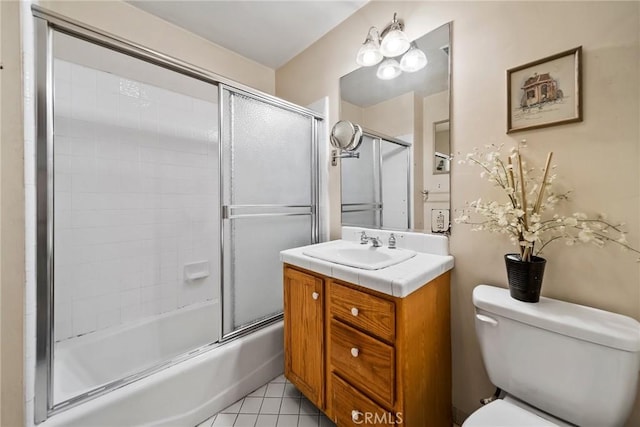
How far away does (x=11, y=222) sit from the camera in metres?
0.84

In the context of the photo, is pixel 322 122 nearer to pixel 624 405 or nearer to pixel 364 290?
pixel 364 290

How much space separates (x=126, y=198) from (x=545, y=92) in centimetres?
233

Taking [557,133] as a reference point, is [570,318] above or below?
below

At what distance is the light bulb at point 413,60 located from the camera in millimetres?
1358

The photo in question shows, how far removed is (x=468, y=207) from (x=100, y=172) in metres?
2.15

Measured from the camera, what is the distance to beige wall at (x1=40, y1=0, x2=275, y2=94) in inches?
57.1

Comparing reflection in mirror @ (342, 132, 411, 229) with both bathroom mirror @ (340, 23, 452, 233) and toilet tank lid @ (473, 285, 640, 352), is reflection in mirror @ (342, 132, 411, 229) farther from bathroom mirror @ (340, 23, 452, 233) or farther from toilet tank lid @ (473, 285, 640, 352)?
toilet tank lid @ (473, 285, 640, 352)

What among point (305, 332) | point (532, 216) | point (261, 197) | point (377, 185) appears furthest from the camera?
point (261, 197)

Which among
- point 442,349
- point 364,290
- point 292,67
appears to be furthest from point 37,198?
point 292,67

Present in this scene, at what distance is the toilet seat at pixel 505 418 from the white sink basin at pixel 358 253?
1.97 feet

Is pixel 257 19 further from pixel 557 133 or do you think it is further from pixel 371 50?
pixel 557 133

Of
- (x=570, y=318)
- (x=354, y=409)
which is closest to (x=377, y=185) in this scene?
(x=570, y=318)

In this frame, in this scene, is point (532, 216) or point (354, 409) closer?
point (532, 216)

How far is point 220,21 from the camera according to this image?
1.74 meters
